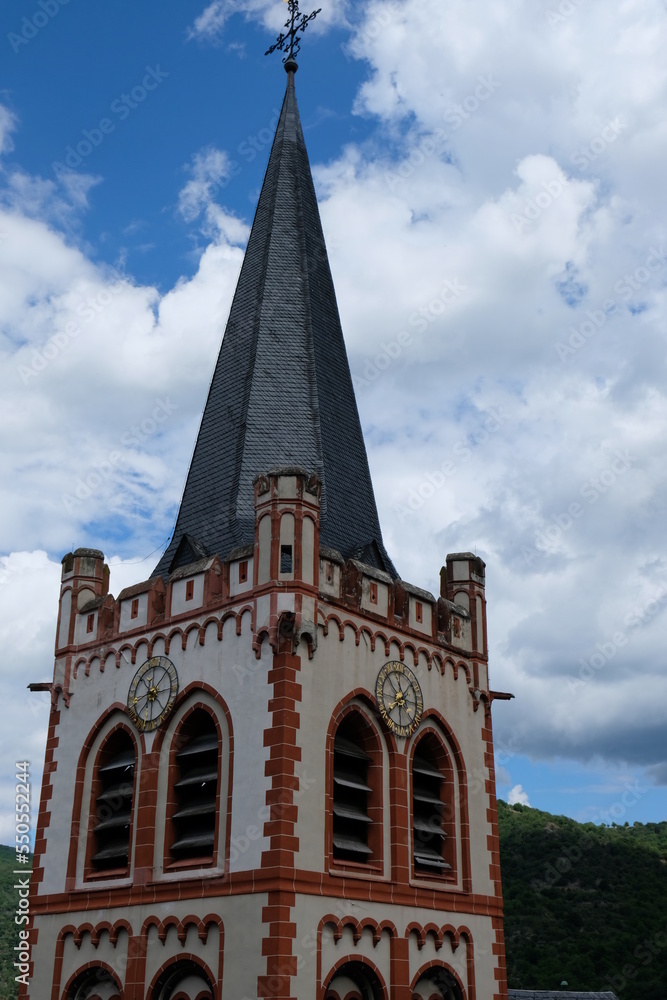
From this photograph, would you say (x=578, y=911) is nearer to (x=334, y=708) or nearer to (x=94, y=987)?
(x=94, y=987)

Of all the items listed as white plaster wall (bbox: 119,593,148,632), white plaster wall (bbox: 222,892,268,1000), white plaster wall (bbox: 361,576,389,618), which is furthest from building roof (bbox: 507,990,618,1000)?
white plaster wall (bbox: 119,593,148,632)

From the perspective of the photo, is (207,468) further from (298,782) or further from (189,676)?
(298,782)

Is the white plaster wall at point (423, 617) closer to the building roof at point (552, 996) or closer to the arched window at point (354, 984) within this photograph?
the arched window at point (354, 984)

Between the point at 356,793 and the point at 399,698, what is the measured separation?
1928 millimetres

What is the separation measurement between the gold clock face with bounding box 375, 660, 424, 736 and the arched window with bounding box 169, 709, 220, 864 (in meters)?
3.11

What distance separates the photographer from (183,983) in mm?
18578

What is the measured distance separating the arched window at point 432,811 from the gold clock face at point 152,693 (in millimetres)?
4825

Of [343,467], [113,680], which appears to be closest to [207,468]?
[343,467]

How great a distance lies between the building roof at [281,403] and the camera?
23.2 metres

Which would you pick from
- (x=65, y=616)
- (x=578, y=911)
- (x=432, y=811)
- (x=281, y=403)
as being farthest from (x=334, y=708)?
(x=578, y=911)

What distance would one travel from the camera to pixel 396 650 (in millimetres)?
21531

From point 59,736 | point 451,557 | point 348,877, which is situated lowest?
point 348,877

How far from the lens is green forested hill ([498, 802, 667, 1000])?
47.3 m

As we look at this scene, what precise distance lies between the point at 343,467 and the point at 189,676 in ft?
21.1
